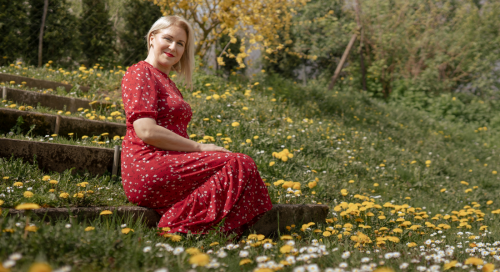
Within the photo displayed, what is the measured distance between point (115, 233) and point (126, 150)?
804 mm

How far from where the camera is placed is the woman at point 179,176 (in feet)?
7.30

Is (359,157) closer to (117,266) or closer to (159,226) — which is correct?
(159,226)

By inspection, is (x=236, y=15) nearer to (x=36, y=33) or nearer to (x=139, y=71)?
(x=36, y=33)

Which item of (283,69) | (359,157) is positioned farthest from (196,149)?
(283,69)

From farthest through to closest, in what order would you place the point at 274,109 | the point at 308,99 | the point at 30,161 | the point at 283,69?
the point at 283,69
the point at 308,99
the point at 274,109
the point at 30,161

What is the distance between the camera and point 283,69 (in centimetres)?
1457

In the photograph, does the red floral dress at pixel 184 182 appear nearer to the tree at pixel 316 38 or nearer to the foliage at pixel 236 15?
the foliage at pixel 236 15

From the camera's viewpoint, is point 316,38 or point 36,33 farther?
point 316,38

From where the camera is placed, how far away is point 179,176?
2240mm

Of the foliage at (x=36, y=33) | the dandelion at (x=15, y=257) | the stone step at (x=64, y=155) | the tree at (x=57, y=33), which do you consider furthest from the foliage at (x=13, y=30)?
the dandelion at (x=15, y=257)

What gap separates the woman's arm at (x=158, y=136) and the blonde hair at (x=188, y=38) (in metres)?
0.75

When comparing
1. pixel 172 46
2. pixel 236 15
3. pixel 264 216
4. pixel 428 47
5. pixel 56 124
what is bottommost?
pixel 264 216

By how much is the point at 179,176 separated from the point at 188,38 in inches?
→ 43.1

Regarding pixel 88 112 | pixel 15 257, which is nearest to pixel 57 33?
pixel 88 112
